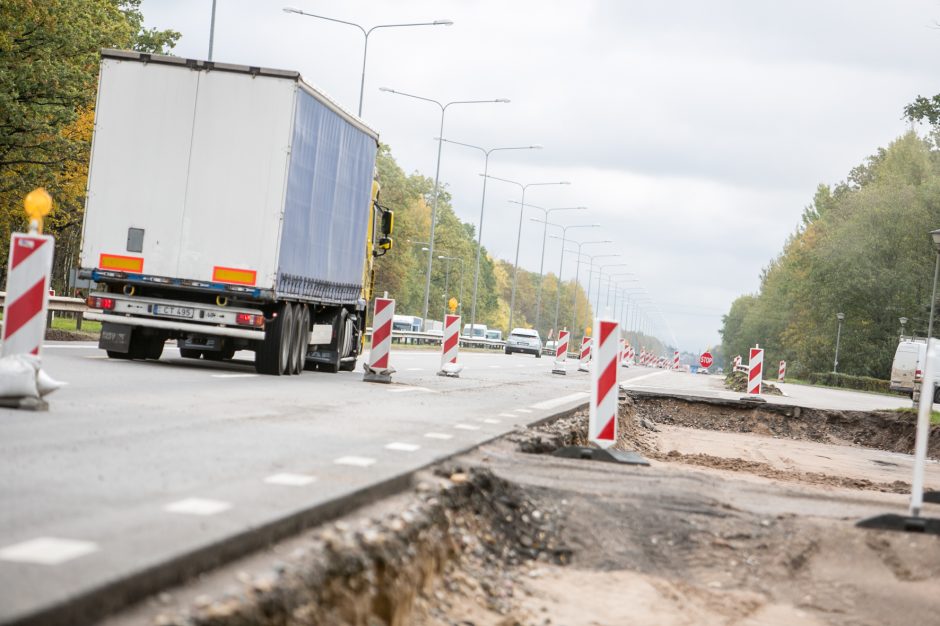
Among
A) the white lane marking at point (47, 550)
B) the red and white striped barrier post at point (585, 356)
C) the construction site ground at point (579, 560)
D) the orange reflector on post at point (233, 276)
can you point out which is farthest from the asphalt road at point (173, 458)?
the red and white striped barrier post at point (585, 356)

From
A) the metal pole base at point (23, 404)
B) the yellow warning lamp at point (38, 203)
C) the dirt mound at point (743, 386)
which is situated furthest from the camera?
the dirt mound at point (743, 386)

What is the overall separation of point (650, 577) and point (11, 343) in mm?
5566

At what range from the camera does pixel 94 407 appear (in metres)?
10.0

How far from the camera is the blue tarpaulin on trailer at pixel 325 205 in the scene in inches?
693

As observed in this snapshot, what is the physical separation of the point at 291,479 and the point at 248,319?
11182mm

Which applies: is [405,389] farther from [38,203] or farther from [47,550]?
[47,550]

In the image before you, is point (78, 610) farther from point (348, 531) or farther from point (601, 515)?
point (601, 515)

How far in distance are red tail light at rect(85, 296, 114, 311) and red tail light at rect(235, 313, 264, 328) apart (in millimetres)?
1770

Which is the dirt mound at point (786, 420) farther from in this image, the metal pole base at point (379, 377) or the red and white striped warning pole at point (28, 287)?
the red and white striped warning pole at point (28, 287)

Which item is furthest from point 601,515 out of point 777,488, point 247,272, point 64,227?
point 64,227

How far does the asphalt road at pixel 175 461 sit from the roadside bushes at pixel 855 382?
5737 centimetres

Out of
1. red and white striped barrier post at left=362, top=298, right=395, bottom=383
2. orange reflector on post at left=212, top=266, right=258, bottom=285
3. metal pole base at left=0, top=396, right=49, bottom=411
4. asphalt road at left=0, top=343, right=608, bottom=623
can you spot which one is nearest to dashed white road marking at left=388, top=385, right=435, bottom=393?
red and white striped barrier post at left=362, top=298, right=395, bottom=383

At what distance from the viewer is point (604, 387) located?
1070 centimetres

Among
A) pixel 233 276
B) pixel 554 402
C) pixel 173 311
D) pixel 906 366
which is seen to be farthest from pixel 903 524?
pixel 906 366
